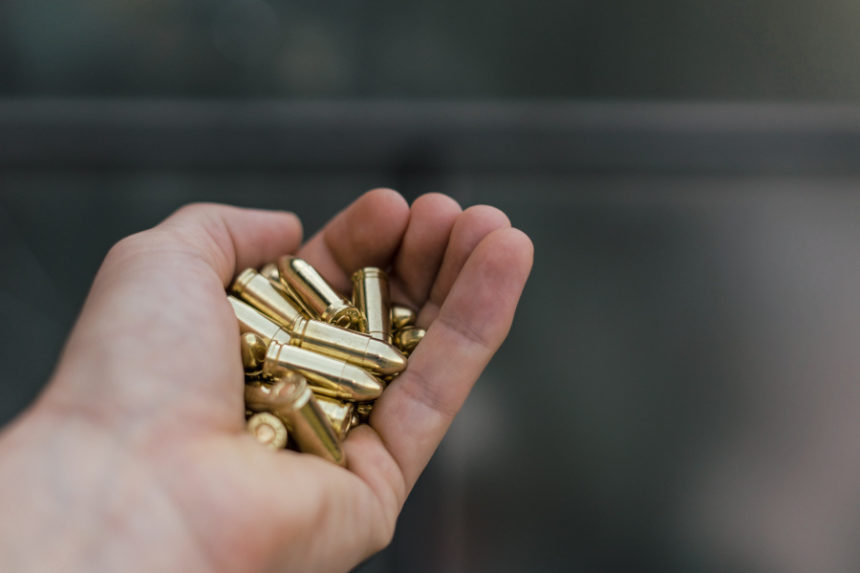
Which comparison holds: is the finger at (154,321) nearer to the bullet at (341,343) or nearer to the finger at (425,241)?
the bullet at (341,343)

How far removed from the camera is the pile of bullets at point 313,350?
1.24m

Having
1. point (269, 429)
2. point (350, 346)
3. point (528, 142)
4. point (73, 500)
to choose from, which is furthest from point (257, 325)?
point (528, 142)

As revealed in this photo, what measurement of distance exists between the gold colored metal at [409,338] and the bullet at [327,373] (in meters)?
0.21

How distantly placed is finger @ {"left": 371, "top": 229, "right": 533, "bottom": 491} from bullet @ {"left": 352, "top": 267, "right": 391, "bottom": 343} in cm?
21

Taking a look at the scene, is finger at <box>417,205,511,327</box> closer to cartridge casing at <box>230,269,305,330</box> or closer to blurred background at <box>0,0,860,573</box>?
cartridge casing at <box>230,269,305,330</box>

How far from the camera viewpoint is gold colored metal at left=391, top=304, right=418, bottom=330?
1.68m

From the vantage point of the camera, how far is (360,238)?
1761mm

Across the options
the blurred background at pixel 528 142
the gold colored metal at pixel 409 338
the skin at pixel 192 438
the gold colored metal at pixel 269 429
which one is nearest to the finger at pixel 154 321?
the skin at pixel 192 438

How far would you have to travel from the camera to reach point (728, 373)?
2494 millimetres

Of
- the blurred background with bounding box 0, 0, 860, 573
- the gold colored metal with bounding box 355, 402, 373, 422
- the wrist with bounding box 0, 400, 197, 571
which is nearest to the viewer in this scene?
the wrist with bounding box 0, 400, 197, 571

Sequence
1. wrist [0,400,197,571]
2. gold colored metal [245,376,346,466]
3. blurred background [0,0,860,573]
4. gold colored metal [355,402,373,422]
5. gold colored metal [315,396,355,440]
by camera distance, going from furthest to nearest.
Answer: blurred background [0,0,860,573] < gold colored metal [355,402,373,422] < gold colored metal [315,396,355,440] < gold colored metal [245,376,346,466] < wrist [0,400,197,571]

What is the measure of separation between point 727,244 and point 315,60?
6.85 ft

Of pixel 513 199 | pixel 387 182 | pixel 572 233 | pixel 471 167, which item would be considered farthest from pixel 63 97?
pixel 572 233

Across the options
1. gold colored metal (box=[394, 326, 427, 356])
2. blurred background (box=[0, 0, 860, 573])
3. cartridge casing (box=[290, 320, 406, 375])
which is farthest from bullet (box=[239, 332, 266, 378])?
blurred background (box=[0, 0, 860, 573])
